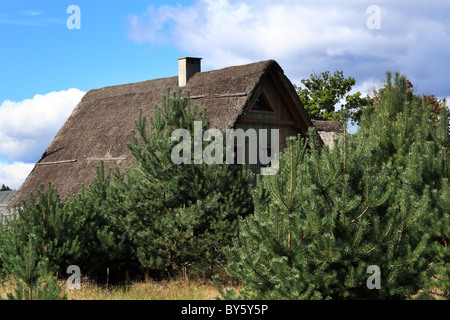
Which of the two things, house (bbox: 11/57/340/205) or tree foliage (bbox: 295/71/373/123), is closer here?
house (bbox: 11/57/340/205)

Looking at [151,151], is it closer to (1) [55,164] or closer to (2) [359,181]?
(2) [359,181]

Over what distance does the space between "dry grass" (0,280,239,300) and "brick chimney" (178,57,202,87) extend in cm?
1134

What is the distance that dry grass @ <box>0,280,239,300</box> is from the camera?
8.76 meters

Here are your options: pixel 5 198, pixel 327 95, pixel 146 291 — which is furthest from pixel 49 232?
pixel 327 95

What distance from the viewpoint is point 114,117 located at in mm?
20953

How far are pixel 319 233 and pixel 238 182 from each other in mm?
4689

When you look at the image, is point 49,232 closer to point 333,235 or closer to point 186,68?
point 333,235

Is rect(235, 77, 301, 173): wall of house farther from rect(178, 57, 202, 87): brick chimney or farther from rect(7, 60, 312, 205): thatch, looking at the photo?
rect(178, 57, 202, 87): brick chimney

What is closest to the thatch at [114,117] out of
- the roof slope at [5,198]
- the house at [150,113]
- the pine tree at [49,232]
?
the house at [150,113]

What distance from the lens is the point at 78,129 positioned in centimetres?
2234

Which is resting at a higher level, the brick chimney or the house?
the brick chimney

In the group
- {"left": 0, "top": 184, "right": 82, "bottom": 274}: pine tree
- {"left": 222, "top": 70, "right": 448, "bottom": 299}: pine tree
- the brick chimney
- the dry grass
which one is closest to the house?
the brick chimney

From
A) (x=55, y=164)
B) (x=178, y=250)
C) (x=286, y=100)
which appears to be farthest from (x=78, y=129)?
(x=178, y=250)

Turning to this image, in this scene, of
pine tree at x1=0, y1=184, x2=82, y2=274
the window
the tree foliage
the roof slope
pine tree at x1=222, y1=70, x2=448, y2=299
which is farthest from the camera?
the tree foliage
